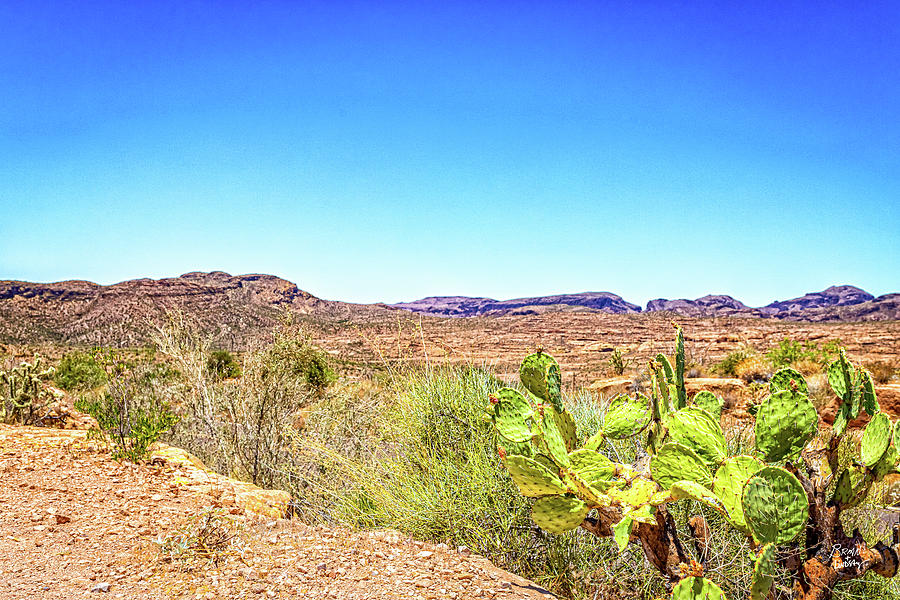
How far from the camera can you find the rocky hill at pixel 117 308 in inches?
1369

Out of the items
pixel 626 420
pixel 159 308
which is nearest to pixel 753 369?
pixel 626 420

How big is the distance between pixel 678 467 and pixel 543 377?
0.96 meters

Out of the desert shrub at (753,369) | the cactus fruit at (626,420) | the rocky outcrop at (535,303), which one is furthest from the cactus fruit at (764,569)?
the rocky outcrop at (535,303)

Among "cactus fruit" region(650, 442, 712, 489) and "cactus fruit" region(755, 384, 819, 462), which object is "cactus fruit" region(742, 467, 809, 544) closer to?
"cactus fruit" region(650, 442, 712, 489)

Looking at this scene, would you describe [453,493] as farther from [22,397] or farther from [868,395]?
[22,397]

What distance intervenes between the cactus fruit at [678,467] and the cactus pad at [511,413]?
725mm

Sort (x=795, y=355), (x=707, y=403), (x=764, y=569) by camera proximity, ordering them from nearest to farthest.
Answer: (x=764, y=569) < (x=707, y=403) < (x=795, y=355)

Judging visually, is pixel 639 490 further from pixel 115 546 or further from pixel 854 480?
pixel 115 546

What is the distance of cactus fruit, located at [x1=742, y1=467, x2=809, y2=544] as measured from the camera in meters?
2.29

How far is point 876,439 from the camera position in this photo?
9.37 feet

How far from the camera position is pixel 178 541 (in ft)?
12.7

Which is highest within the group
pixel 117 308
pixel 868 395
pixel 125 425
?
pixel 117 308

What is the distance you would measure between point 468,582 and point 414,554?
1.61ft

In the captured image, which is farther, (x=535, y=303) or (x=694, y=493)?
(x=535, y=303)
